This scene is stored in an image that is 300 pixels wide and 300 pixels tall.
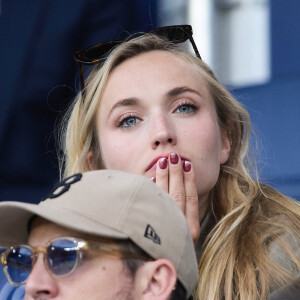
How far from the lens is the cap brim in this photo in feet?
4.94

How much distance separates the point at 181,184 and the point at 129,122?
1.03ft

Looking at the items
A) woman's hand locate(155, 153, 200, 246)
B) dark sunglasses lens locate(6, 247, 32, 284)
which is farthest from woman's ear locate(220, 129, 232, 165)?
dark sunglasses lens locate(6, 247, 32, 284)

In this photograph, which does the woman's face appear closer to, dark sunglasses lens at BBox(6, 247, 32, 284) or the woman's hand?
the woman's hand

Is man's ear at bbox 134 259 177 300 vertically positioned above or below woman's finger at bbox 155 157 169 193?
above

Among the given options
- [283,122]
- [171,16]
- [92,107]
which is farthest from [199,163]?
[171,16]

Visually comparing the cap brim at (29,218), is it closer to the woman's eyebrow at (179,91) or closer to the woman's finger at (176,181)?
the woman's finger at (176,181)

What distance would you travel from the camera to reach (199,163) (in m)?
2.44

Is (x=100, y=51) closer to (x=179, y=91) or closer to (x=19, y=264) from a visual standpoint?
(x=179, y=91)

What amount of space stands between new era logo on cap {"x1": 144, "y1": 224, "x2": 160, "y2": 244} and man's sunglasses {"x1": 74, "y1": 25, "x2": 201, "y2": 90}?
4.42 ft

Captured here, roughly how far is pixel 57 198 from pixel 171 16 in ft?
8.23

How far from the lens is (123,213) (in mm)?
1558

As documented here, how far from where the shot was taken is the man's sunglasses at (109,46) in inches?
111

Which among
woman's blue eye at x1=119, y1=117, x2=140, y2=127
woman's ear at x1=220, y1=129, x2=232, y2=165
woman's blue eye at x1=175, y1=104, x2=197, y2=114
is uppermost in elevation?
woman's blue eye at x1=175, y1=104, x2=197, y2=114

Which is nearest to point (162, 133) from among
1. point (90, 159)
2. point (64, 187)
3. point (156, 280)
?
point (90, 159)
